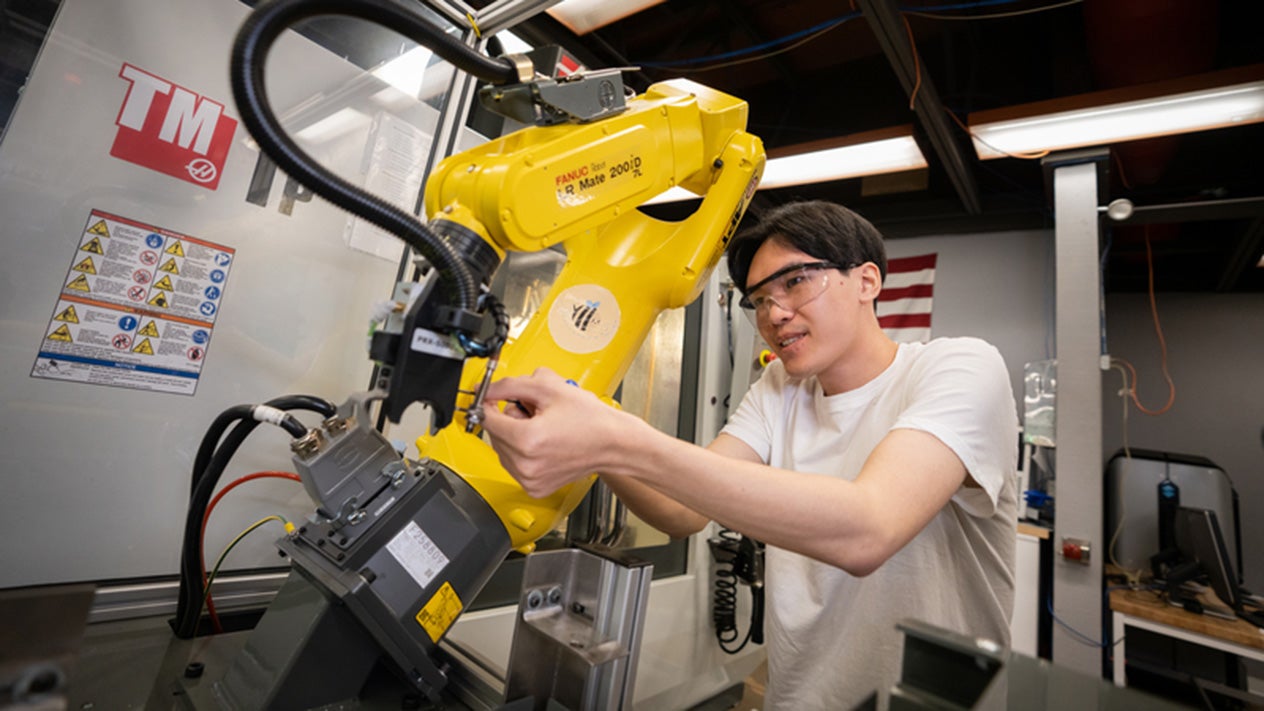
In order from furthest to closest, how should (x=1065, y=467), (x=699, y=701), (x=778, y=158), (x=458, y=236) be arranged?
(x=778, y=158) → (x=1065, y=467) → (x=699, y=701) → (x=458, y=236)

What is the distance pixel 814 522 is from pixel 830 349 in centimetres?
A: 55

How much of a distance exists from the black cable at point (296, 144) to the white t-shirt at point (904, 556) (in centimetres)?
75

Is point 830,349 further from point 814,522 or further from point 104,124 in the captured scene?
point 104,124

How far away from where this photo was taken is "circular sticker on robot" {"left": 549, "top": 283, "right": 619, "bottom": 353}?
0.86 m

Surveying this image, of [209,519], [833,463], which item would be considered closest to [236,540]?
[209,519]

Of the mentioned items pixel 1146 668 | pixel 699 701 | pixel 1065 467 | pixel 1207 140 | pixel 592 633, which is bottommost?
pixel 1146 668

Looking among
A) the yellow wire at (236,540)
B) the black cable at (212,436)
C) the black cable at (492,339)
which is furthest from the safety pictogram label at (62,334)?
the black cable at (492,339)

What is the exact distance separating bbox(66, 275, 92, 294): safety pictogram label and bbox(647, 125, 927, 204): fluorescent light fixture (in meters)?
2.32

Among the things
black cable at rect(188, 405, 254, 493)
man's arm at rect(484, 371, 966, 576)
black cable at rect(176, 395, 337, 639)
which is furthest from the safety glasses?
black cable at rect(188, 405, 254, 493)

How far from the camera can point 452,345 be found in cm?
59

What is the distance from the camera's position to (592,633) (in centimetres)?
78

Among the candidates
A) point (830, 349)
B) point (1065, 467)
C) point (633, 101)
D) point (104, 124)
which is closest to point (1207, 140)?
point (1065, 467)

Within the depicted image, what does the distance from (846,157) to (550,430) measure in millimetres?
3175

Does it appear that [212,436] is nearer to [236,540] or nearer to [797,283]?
[236,540]
